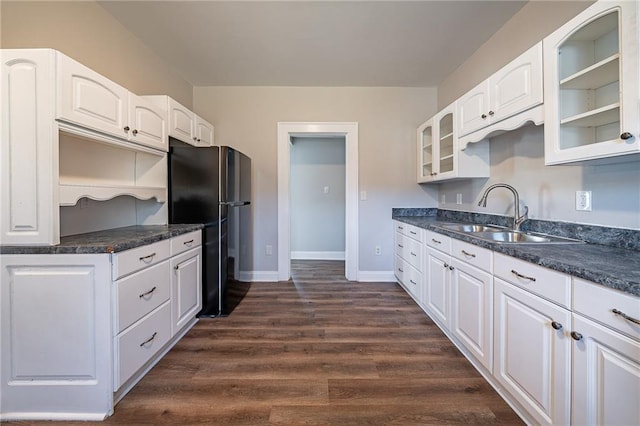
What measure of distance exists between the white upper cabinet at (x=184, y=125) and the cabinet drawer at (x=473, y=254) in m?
2.45

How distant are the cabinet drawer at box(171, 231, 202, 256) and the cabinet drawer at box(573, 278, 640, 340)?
216 cm

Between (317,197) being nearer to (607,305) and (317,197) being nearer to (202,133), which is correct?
(202,133)

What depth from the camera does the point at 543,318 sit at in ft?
3.64

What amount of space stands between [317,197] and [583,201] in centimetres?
371

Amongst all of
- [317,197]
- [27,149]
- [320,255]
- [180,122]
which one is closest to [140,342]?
[27,149]

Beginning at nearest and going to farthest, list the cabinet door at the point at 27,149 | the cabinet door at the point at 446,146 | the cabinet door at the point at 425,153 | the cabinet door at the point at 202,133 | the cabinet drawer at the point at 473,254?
1. the cabinet door at the point at 27,149
2. the cabinet drawer at the point at 473,254
3. the cabinet door at the point at 446,146
4. the cabinet door at the point at 202,133
5. the cabinet door at the point at 425,153

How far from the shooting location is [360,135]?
135 inches

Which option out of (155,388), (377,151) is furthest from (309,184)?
(155,388)

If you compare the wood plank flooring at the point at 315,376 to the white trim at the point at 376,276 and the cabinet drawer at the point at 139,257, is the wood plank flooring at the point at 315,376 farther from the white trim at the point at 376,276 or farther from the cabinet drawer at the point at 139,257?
the white trim at the point at 376,276

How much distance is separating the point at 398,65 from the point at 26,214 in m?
3.16

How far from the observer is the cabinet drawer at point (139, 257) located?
1.35 metres

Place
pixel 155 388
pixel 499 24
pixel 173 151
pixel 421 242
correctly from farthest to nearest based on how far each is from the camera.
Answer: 1. pixel 421 242
2. pixel 173 151
3. pixel 499 24
4. pixel 155 388

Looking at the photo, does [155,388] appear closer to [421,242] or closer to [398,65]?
[421,242]

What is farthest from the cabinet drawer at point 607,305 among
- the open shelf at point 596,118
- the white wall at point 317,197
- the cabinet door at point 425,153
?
the white wall at point 317,197
